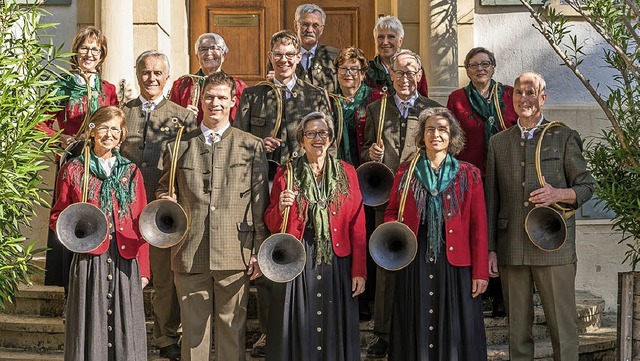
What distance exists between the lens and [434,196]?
637 centimetres

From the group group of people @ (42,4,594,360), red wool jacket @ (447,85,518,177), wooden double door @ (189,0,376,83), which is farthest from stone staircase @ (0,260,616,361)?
wooden double door @ (189,0,376,83)

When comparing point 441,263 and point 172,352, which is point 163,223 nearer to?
point 172,352

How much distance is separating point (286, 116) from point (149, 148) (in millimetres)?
921

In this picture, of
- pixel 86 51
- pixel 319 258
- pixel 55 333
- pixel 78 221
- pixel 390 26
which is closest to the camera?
pixel 78 221

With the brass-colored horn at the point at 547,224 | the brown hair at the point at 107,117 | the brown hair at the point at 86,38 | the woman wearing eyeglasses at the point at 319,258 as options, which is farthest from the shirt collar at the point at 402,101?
the brown hair at the point at 86,38

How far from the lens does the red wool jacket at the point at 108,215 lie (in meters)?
6.22

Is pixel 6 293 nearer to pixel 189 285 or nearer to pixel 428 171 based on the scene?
pixel 189 285

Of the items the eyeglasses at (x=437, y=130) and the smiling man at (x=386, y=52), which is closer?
the eyeglasses at (x=437, y=130)

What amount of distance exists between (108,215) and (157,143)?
911 mm

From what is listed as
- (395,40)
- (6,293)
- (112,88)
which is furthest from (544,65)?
(6,293)

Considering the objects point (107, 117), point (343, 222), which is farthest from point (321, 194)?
point (107, 117)

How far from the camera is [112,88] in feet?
24.9

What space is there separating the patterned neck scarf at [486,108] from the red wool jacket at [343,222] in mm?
1323

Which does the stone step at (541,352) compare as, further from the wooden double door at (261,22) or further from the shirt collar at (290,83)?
the wooden double door at (261,22)
